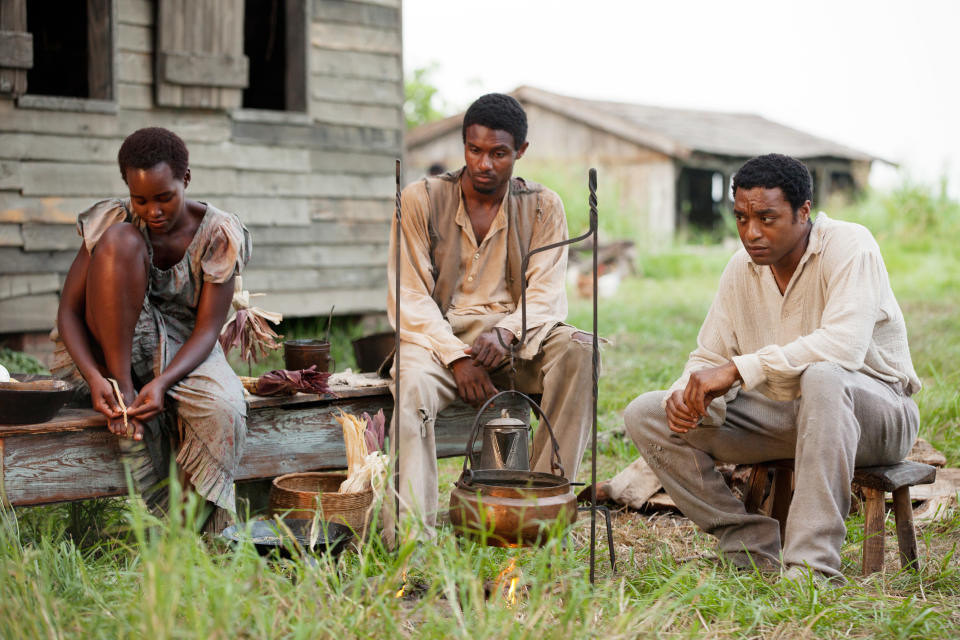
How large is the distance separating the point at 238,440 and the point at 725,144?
57.9 feet

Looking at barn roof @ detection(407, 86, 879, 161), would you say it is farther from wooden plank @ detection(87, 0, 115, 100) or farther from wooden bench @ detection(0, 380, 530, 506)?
wooden bench @ detection(0, 380, 530, 506)

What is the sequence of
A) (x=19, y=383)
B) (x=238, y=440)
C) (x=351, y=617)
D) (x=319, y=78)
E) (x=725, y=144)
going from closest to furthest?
1. (x=351, y=617)
2. (x=19, y=383)
3. (x=238, y=440)
4. (x=319, y=78)
5. (x=725, y=144)

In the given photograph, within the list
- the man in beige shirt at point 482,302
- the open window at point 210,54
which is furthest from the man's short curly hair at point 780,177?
the open window at point 210,54

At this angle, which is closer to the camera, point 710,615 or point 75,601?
point 75,601

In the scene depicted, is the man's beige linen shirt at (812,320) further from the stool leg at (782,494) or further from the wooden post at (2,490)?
the wooden post at (2,490)

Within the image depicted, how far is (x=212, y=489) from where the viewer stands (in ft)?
12.2

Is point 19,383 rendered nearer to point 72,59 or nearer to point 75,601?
point 75,601

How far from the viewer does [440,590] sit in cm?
306

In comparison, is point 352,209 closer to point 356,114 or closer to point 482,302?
point 356,114

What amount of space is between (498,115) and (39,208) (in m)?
4.02

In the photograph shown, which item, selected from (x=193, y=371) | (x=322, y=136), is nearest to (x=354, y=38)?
(x=322, y=136)

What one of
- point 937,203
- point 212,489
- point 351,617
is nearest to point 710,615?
point 351,617

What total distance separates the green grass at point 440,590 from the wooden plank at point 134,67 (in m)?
3.68

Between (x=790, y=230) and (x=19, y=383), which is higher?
(x=790, y=230)
